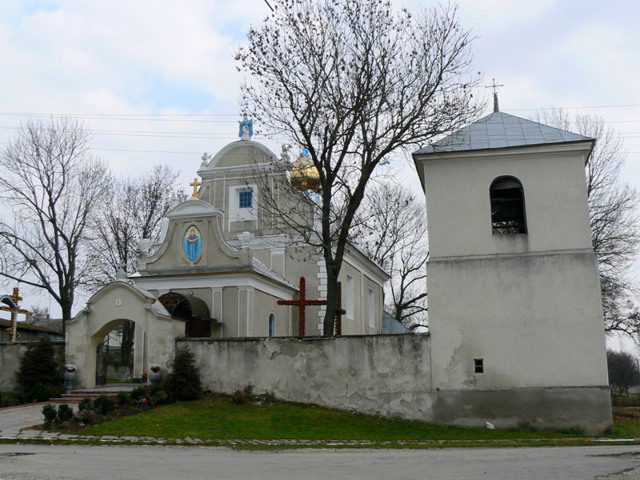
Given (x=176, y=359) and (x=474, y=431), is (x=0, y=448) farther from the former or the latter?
(x=474, y=431)

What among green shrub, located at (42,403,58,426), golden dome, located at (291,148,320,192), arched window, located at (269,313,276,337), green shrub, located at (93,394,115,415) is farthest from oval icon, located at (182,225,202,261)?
green shrub, located at (42,403,58,426)

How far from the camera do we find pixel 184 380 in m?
18.7

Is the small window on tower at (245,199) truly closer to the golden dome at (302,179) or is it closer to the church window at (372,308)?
the golden dome at (302,179)

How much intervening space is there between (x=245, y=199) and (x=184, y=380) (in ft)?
45.0

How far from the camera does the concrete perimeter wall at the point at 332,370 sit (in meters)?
17.8

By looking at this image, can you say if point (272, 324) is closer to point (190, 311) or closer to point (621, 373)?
point (190, 311)

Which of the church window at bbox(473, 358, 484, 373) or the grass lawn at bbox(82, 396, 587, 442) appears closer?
the grass lawn at bbox(82, 396, 587, 442)

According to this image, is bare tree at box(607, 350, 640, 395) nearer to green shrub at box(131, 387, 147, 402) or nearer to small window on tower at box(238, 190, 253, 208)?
small window on tower at box(238, 190, 253, 208)

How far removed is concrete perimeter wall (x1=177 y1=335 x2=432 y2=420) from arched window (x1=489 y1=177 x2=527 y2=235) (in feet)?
15.3

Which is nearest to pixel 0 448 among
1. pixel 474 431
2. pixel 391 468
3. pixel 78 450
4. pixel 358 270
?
pixel 78 450

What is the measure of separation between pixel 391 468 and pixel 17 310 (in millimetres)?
22039

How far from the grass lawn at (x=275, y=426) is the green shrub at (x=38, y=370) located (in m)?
5.10

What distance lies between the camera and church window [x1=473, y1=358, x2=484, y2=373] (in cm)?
1770

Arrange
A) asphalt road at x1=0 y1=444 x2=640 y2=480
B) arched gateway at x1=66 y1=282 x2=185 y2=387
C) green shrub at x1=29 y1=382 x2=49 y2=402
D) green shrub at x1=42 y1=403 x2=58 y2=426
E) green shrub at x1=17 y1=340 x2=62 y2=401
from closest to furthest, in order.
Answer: asphalt road at x1=0 y1=444 x2=640 y2=480
green shrub at x1=42 y1=403 x2=58 y2=426
green shrub at x1=29 y1=382 x2=49 y2=402
arched gateway at x1=66 y1=282 x2=185 y2=387
green shrub at x1=17 y1=340 x2=62 y2=401
